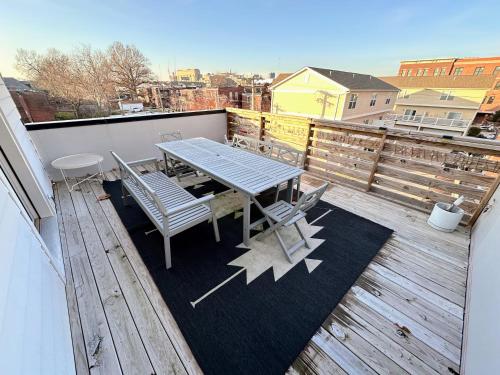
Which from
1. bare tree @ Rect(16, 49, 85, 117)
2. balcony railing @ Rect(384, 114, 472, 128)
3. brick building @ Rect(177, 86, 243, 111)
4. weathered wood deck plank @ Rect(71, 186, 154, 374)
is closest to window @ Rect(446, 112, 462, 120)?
balcony railing @ Rect(384, 114, 472, 128)

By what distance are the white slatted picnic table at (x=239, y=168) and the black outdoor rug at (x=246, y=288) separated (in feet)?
1.68

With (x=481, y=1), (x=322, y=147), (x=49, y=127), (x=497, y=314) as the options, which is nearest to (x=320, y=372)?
(x=497, y=314)

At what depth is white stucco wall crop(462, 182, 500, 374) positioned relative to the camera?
3.94 feet

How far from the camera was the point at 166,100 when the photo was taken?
65.1 feet

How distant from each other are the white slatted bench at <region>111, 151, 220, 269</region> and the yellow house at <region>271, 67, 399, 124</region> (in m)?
10.3

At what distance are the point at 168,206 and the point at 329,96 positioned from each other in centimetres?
1296

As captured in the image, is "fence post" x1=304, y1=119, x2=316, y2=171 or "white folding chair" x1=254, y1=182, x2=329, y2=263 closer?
"white folding chair" x1=254, y1=182, x2=329, y2=263

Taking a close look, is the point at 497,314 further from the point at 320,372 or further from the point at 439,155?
the point at 439,155

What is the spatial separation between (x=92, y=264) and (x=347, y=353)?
7.93ft

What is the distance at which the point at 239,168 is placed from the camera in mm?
2615

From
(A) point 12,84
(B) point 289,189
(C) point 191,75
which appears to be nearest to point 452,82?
(B) point 289,189

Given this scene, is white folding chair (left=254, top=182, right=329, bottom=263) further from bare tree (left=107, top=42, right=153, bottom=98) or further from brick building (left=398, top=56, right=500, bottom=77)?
brick building (left=398, top=56, right=500, bottom=77)

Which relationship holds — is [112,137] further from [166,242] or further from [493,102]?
[493,102]

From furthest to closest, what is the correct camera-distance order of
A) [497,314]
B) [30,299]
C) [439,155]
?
[439,155]
[497,314]
[30,299]
